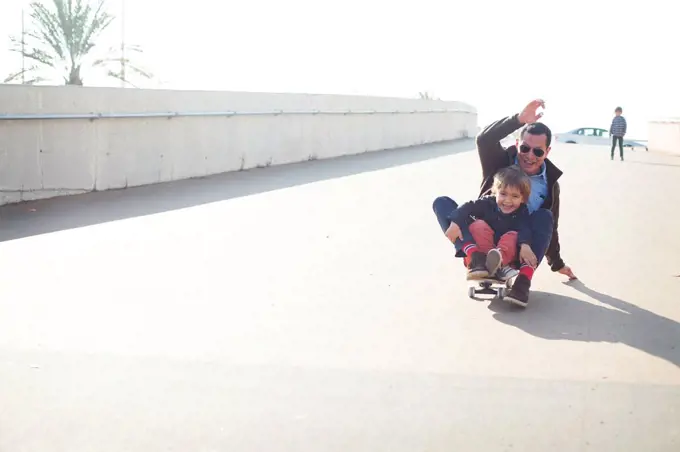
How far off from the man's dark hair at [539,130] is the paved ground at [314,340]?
1065 mm

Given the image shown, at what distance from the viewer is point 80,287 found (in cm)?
690

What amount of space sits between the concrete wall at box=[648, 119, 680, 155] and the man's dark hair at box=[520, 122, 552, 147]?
997 inches

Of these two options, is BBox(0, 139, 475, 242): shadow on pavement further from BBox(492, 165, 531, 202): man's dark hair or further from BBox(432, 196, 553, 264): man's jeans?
BBox(492, 165, 531, 202): man's dark hair

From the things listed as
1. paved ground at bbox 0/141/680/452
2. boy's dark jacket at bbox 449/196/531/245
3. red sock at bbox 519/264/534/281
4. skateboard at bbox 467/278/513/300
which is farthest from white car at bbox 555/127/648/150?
red sock at bbox 519/264/534/281

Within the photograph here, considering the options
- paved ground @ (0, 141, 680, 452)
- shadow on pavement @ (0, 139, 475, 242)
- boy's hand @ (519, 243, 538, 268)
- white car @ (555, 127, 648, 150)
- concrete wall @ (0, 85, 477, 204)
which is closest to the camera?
paved ground @ (0, 141, 680, 452)

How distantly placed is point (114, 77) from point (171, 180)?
13504 millimetres

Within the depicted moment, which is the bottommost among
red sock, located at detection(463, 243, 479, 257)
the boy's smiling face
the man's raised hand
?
red sock, located at detection(463, 243, 479, 257)

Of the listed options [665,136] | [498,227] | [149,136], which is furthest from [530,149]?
[665,136]

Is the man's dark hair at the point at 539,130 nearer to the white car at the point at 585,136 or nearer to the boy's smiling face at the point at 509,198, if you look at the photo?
the boy's smiling face at the point at 509,198

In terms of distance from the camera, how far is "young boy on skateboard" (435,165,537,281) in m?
6.46

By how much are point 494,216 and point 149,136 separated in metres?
7.94

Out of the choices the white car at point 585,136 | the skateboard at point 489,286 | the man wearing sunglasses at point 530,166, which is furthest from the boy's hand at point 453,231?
the white car at point 585,136

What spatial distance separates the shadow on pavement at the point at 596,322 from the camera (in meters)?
5.76

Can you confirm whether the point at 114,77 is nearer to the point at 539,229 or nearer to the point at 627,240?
the point at 627,240
